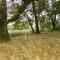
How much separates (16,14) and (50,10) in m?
2.98

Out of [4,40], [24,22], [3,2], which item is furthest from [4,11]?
[24,22]

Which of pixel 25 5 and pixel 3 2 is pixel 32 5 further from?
pixel 3 2

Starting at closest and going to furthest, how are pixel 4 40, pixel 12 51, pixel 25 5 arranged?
1. pixel 12 51
2. pixel 4 40
3. pixel 25 5

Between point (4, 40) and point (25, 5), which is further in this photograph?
point (25, 5)

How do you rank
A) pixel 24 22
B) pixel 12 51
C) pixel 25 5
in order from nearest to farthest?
1. pixel 12 51
2. pixel 25 5
3. pixel 24 22

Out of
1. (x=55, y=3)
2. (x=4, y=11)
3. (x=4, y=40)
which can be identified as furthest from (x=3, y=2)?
(x=55, y=3)

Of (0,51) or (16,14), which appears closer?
(0,51)

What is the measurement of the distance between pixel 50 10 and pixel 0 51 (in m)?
10.6

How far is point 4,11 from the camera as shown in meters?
10.9

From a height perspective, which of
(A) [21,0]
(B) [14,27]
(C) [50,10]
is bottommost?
(B) [14,27]

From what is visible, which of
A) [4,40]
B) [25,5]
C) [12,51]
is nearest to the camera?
[12,51]

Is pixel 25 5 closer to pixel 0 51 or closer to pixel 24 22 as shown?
pixel 24 22

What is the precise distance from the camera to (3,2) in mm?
10852

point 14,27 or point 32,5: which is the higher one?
point 32,5
